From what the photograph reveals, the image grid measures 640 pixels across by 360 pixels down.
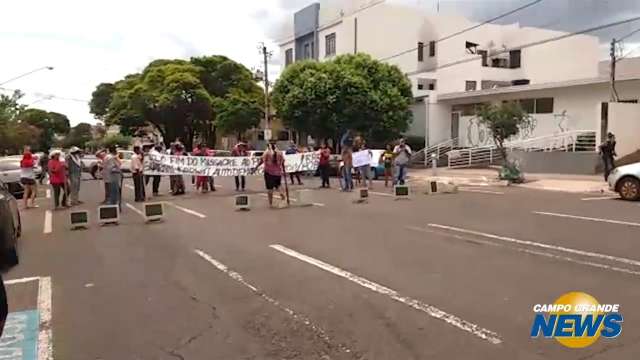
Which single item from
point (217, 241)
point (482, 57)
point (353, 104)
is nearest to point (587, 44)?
point (482, 57)

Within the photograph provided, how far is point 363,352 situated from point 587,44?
2016 inches

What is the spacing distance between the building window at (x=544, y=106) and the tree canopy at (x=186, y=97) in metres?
25.0

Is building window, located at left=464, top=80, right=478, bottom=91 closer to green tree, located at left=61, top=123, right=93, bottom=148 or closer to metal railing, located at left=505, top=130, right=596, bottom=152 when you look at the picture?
metal railing, located at left=505, top=130, right=596, bottom=152

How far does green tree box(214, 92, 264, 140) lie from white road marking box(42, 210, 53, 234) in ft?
116

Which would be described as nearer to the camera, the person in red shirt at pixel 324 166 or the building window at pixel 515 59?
the person in red shirt at pixel 324 166

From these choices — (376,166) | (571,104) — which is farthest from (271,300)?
(571,104)

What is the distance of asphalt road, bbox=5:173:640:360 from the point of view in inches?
202

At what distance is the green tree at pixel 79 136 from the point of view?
12619cm

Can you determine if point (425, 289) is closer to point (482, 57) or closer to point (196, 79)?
point (482, 57)

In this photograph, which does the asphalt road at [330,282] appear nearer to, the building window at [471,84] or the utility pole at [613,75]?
the utility pole at [613,75]

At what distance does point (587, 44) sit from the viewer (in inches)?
1964

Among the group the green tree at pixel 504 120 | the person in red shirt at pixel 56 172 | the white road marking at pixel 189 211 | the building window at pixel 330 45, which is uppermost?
the building window at pixel 330 45

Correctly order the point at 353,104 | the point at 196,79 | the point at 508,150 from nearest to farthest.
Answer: the point at 508,150, the point at 353,104, the point at 196,79

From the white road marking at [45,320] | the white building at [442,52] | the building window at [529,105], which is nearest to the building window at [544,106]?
the building window at [529,105]
